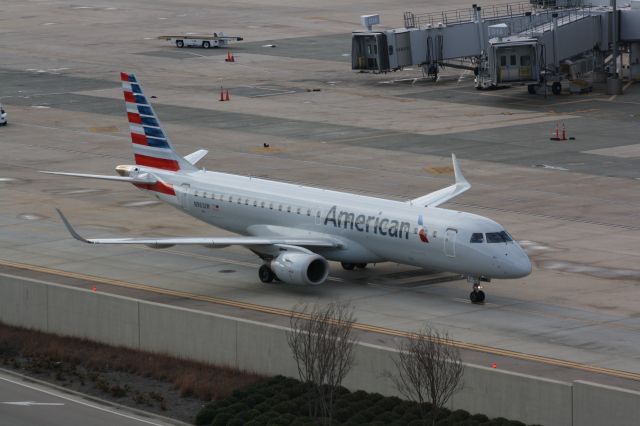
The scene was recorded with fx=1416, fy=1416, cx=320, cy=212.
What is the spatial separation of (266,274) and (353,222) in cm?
432

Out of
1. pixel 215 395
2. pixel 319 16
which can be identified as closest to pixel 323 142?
pixel 215 395

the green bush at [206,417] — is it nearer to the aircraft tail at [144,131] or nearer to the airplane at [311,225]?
the airplane at [311,225]

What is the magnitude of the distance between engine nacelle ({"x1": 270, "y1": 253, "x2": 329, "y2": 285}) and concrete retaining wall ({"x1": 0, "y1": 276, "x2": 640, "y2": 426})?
22.8 feet

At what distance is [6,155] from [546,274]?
42294 millimetres

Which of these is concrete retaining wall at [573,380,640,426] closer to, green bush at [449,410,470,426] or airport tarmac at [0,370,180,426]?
green bush at [449,410,470,426]

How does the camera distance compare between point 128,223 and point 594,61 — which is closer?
point 128,223

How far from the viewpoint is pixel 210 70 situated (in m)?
126

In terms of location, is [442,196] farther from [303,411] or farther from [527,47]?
[527,47]

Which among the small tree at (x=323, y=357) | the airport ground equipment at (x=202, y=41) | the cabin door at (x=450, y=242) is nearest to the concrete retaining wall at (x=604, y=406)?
the small tree at (x=323, y=357)

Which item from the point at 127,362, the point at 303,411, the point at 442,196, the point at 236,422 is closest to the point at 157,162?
the point at 442,196

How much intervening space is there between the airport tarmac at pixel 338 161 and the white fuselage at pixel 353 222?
5.45 ft

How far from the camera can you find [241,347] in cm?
4594

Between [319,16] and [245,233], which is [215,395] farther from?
[319,16]

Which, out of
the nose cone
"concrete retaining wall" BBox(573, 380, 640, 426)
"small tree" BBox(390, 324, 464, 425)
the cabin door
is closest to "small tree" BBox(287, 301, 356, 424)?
"small tree" BBox(390, 324, 464, 425)
